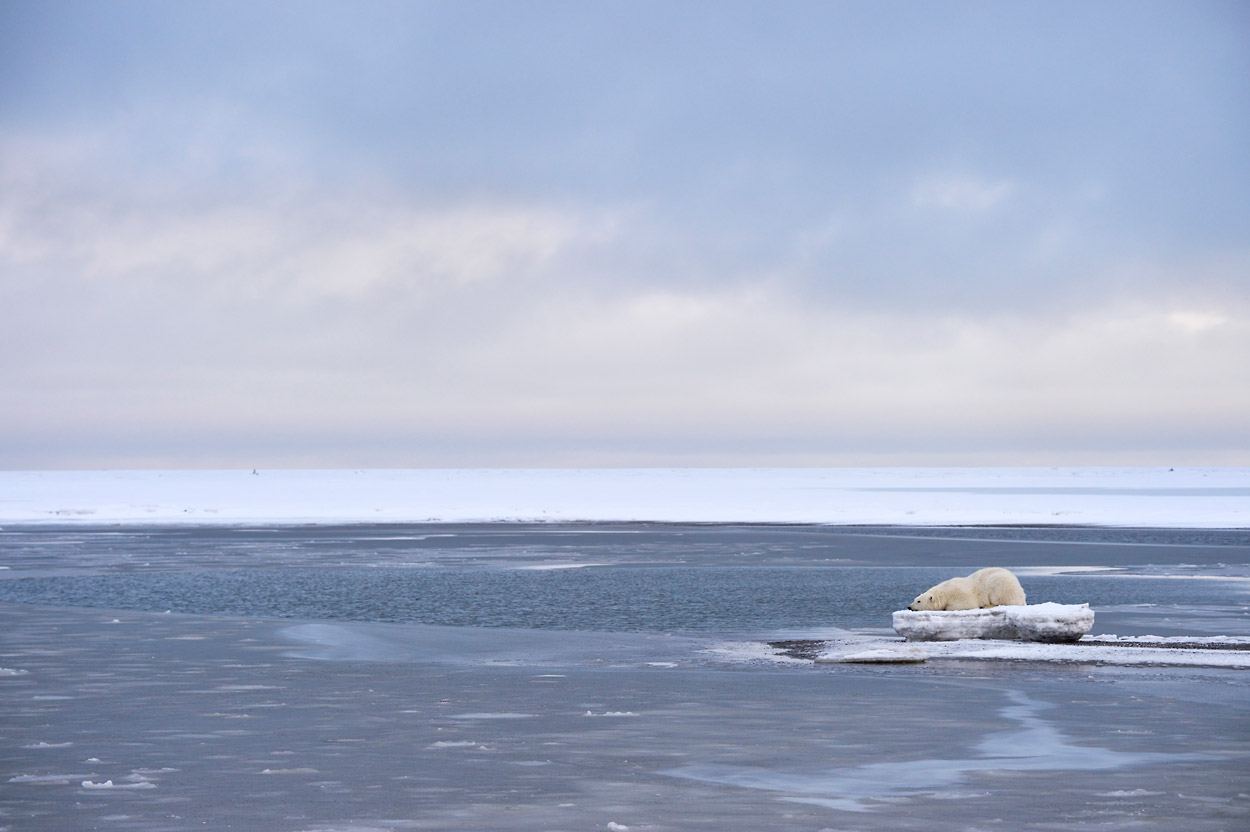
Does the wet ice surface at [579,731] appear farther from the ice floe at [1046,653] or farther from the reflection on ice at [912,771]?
the ice floe at [1046,653]

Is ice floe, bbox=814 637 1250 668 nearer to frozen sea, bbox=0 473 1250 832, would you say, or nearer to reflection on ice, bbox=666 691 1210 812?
frozen sea, bbox=0 473 1250 832

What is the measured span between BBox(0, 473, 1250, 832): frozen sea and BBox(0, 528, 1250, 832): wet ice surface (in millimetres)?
42

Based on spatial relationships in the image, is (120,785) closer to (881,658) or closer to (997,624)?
(881,658)

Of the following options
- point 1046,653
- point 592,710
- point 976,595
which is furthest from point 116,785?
Result: point 976,595

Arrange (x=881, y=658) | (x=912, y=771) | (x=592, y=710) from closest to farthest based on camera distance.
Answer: (x=912, y=771) → (x=592, y=710) → (x=881, y=658)

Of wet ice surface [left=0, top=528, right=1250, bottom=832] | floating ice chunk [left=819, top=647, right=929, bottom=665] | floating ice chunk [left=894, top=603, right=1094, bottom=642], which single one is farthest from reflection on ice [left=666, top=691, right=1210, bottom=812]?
floating ice chunk [left=894, top=603, right=1094, bottom=642]

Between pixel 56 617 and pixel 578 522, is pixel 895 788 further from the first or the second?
pixel 578 522

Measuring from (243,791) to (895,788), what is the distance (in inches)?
177

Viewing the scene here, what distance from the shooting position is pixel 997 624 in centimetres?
1895

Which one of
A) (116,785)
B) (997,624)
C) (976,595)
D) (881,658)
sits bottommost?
(116,785)

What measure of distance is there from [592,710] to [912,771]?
3958 millimetres

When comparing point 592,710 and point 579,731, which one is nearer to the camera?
→ point 579,731

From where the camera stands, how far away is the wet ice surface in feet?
29.0

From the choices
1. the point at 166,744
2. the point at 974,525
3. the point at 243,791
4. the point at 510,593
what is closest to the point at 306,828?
the point at 243,791
